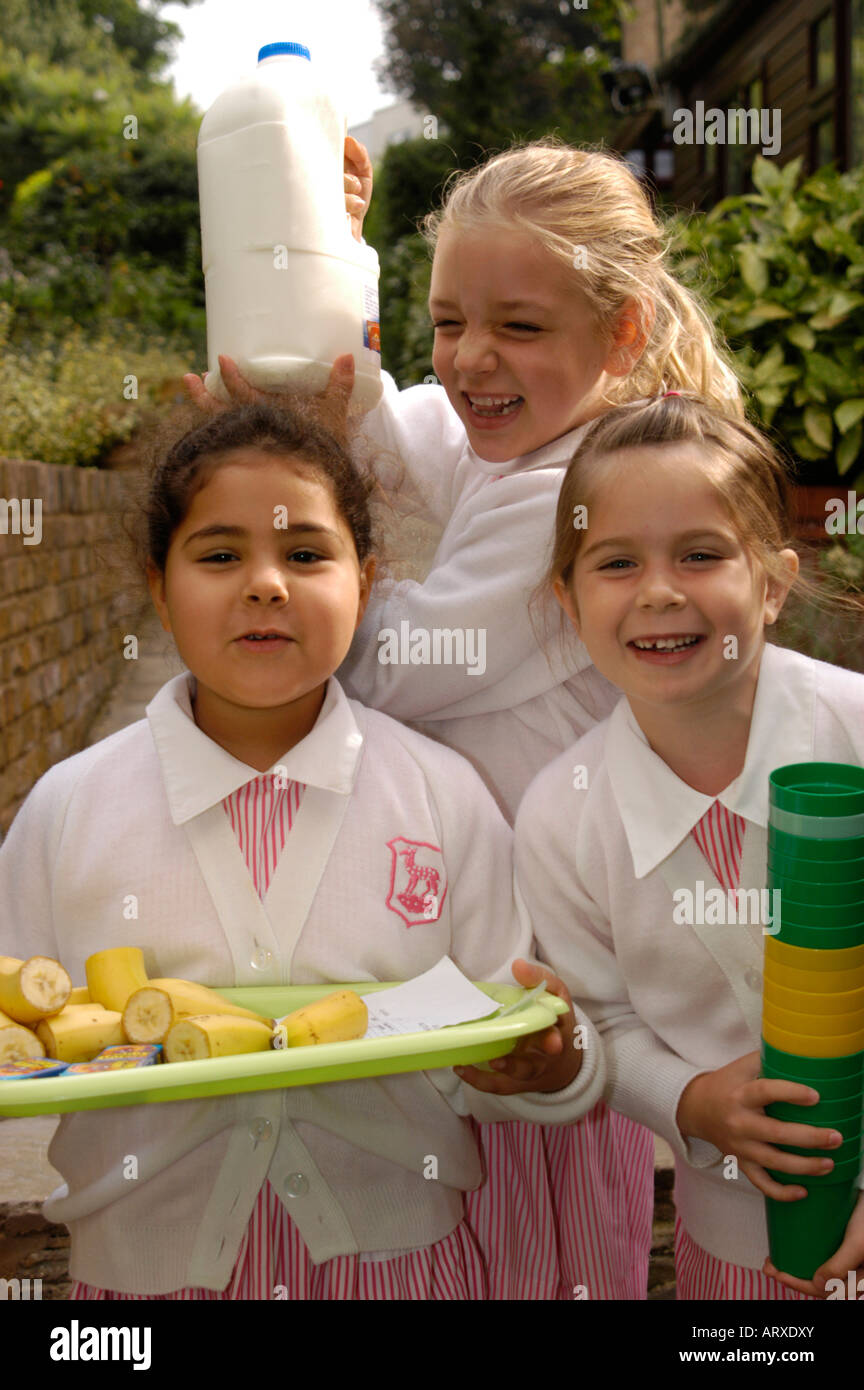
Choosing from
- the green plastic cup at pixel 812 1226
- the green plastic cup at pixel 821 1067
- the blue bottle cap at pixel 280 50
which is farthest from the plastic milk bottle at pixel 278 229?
the green plastic cup at pixel 812 1226

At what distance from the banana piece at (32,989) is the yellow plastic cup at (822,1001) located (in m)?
0.62

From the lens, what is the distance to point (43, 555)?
3.77 meters

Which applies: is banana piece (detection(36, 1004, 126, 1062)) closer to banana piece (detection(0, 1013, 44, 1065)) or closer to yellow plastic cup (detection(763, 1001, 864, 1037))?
banana piece (detection(0, 1013, 44, 1065))

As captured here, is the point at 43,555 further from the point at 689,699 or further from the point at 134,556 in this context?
the point at 689,699

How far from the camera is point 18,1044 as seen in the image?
1.06 metres

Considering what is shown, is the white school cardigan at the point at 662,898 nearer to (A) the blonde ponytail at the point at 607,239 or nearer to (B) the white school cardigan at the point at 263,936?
(B) the white school cardigan at the point at 263,936

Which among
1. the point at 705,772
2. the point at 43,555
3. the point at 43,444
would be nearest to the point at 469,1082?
the point at 705,772

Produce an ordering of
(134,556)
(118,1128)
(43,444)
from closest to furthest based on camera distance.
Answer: (118,1128)
(134,556)
(43,444)

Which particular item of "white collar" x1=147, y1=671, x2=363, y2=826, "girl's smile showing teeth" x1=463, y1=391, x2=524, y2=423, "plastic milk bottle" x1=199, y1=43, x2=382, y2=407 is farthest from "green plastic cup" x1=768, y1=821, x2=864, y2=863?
"plastic milk bottle" x1=199, y1=43, x2=382, y2=407

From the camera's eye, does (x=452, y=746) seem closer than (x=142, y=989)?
No

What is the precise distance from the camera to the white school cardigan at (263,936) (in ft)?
3.91

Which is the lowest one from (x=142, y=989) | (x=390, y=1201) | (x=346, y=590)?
(x=390, y=1201)

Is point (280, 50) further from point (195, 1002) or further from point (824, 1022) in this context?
point (824, 1022)
